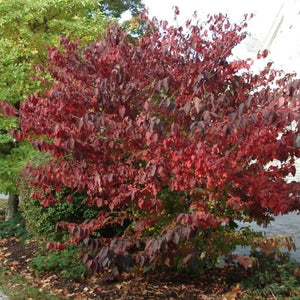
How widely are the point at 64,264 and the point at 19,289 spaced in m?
0.74

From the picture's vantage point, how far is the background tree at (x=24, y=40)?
8203mm

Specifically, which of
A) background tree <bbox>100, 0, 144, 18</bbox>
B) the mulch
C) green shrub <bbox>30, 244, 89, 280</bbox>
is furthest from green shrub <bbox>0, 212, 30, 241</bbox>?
background tree <bbox>100, 0, 144, 18</bbox>

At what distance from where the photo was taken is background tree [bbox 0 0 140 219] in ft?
26.9

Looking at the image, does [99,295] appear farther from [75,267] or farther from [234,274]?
[234,274]

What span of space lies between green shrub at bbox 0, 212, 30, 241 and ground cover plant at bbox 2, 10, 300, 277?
326 centimetres

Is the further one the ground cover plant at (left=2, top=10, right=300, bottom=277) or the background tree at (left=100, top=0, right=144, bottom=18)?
the background tree at (left=100, top=0, right=144, bottom=18)

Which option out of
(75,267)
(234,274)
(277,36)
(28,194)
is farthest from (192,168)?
(277,36)

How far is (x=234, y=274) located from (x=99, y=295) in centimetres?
167

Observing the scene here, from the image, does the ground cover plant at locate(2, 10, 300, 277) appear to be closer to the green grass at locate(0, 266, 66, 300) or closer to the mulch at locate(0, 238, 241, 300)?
the mulch at locate(0, 238, 241, 300)

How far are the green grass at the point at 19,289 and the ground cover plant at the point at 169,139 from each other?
754 millimetres

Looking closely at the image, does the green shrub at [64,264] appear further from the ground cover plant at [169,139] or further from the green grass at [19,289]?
the ground cover plant at [169,139]

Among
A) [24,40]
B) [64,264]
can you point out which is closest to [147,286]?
[64,264]

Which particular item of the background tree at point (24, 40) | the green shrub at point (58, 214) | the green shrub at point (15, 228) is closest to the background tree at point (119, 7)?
the background tree at point (24, 40)

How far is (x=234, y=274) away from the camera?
5367 mm
